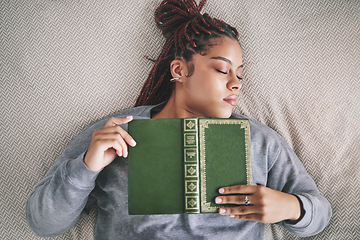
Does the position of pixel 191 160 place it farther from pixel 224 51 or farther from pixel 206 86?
pixel 224 51

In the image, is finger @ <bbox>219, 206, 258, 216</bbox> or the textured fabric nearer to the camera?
finger @ <bbox>219, 206, 258, 216</bbox>

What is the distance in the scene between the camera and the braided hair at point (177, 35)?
43.1 inches

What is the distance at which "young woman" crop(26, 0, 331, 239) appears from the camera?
0.91 meters

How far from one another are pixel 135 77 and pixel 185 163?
53 cm

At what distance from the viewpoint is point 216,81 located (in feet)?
3.35

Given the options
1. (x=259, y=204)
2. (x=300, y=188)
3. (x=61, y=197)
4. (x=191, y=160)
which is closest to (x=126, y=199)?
(x=61, y=197)

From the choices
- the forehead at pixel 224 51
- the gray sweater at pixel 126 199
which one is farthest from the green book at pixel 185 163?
the forehead at pixel 224 51

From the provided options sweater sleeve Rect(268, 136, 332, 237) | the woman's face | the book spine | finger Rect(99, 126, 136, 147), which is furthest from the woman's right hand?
sweater sleeve Rect(268, 136, 332, 237)

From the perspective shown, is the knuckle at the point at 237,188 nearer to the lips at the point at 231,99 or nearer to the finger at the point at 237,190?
the finger at the point at 237,190

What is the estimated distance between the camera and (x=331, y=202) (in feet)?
3.84

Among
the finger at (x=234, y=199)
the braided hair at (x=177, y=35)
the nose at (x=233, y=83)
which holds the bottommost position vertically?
the finger at (x=234, y=199)

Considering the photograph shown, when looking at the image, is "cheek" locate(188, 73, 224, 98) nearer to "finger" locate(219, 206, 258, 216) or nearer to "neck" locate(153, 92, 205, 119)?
"neck" locate(153, 92, 205, 119)

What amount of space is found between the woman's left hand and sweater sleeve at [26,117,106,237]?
386 mm

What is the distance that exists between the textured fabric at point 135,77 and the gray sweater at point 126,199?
12 cm
